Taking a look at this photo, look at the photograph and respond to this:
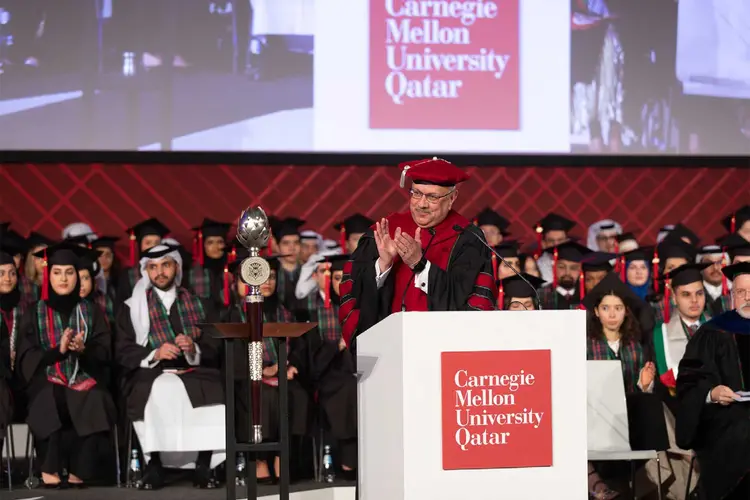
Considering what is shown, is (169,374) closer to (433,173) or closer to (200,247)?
(200,247)

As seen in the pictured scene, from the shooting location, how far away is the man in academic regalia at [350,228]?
28.8 ft

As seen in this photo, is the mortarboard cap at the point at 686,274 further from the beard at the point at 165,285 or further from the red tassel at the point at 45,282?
the red tassel at the point at 45,282

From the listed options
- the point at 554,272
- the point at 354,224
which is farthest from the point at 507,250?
the point at 354,224

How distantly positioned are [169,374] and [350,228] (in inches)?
83.2

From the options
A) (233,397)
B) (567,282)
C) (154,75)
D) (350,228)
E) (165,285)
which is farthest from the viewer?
(154,75)

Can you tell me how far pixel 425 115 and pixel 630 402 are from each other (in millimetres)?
3118

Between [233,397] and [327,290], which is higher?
[327,290]

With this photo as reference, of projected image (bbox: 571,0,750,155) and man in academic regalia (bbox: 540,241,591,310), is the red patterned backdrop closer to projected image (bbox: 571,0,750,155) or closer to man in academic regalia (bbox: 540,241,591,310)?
projected image (bbox: 571,0,750,155)

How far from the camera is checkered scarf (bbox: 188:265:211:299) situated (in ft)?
27.6

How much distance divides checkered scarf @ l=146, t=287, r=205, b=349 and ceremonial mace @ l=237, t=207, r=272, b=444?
314 centimetres

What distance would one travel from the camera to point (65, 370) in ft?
23.9

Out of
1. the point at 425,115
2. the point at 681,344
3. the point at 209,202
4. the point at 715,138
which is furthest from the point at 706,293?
the point at 209,202

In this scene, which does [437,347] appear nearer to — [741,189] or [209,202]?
[209,202]

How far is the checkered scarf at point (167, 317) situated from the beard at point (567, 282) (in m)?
2.47
